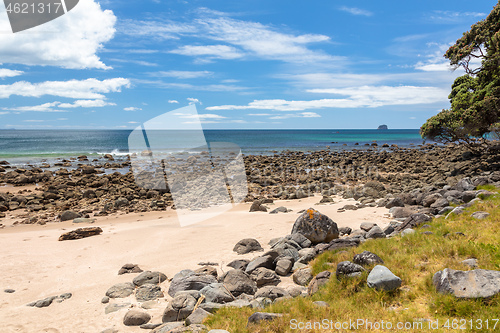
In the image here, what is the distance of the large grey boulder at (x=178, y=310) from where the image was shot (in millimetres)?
5824

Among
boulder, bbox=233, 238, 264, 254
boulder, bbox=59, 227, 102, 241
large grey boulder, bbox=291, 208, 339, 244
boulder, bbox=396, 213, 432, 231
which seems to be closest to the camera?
boulder, bbox=396, 213, 432, 231

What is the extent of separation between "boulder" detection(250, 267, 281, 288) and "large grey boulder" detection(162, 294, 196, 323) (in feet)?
6.04

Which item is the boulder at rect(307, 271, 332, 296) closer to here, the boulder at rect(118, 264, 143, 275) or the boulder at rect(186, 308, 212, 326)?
the boulder at rect(186, 308, 212, 326)

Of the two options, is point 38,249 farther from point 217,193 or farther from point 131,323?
point 217,193

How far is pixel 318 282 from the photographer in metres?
6.41

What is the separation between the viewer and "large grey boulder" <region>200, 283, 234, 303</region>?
6.23 m

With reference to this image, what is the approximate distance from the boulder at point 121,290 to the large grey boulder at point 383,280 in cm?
543

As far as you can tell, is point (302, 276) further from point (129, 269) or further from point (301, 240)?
point (129, 269)

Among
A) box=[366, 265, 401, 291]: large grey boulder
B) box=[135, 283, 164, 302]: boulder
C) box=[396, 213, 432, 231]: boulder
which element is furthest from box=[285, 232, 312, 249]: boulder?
box=[135, 283, 164, 302]: boulder

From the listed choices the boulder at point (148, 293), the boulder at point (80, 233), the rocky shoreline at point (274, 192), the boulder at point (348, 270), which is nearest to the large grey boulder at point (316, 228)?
the rocky shoreline at point (274, 192)

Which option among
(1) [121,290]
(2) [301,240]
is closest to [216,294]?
(1) [121,290]

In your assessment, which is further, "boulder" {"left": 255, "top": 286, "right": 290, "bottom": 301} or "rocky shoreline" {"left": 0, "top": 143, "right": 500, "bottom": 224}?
"rocky shoreline" {"left": 0, "top": 143, "right": 500, "bottom": 224}

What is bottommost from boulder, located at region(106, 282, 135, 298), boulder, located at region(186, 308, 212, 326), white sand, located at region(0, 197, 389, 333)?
white sand, located at region(0, 197, 389, 333)

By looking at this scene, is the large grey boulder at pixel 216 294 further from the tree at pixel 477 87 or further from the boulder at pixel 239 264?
the tree at pixel 477 87
